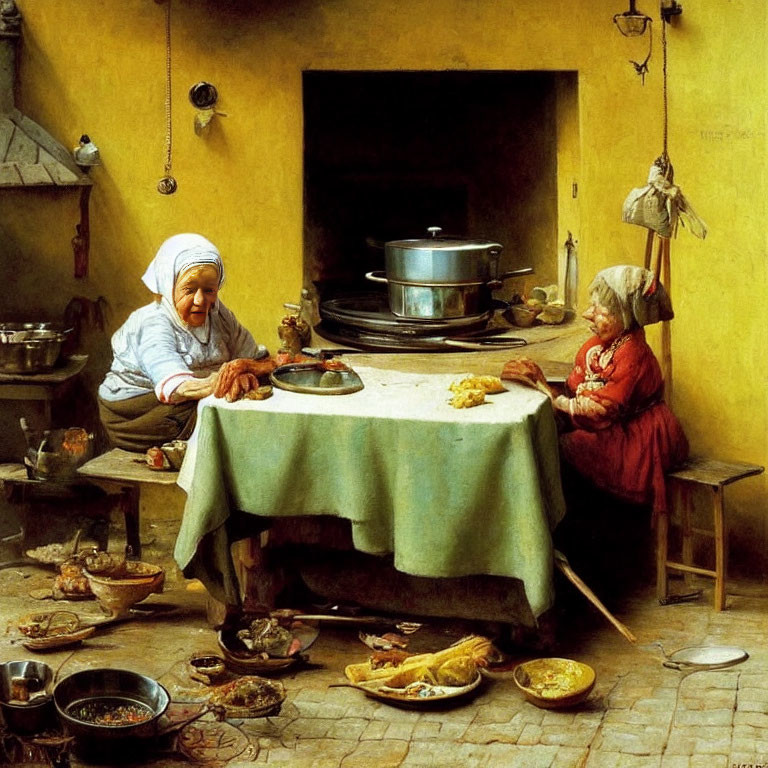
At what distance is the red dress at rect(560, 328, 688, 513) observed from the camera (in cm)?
567

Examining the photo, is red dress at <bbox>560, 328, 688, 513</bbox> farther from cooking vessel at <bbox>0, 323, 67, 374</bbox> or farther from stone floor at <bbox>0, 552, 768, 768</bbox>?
cooking vessel at <bbox>0, 323, 67, 374</bbox>

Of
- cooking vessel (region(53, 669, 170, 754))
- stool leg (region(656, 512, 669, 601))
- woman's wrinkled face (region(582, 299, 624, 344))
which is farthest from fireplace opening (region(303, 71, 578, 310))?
cooking vessel (region(53, 669, 170, 754))

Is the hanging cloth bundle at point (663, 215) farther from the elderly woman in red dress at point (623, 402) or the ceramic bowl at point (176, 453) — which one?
the ceramic bowl at point (176, 453)

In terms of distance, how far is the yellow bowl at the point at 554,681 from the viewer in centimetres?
480

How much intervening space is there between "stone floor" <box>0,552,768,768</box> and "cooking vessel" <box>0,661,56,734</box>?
302 millimetres

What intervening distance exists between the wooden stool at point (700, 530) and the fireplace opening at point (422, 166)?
1.65 metres

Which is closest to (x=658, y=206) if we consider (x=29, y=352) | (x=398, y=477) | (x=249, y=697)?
(x=398, y=477)

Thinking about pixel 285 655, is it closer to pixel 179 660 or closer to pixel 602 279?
pixel 179 660

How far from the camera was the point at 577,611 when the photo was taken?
19.0 feet

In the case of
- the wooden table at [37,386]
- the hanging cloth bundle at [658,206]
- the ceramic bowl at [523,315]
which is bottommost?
the wooden table at [37,386]

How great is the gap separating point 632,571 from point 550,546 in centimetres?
154

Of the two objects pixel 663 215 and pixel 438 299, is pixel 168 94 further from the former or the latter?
pixel 663 215

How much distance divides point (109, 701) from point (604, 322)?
2623 mm

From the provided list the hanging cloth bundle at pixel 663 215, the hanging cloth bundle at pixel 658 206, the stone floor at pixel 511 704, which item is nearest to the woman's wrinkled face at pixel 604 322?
the hanging cloth bundle at pixel 663 215
